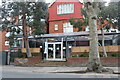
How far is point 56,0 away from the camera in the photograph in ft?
88.4

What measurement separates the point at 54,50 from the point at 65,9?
23.1 feet

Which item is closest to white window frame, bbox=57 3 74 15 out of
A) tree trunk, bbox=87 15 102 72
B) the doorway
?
the doorway

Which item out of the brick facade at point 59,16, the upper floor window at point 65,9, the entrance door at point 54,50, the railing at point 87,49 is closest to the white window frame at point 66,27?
the brick facade at point 59,16

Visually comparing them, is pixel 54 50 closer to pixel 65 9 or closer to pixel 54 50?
pixel 54 50

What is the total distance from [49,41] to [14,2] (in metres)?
7.36

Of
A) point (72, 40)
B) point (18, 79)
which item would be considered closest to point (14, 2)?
point (72, 40)

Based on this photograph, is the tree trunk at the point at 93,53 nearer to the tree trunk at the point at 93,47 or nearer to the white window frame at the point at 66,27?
the tree trunk at the point at 93,47

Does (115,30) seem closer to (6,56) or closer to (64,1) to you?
(64,1)

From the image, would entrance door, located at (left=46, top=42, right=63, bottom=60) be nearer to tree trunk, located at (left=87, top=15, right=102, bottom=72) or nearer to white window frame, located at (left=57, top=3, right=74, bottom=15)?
white window frame, located at (left=57, top=3, right=74, bottom=15)

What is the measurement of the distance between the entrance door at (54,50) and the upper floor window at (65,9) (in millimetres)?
5892

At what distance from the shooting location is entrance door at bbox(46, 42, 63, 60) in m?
22.1

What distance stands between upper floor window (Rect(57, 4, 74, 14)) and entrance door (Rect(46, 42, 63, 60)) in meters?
5.89

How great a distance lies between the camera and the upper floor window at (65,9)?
84.1 ft

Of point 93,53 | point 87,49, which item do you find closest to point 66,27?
point 87,49
